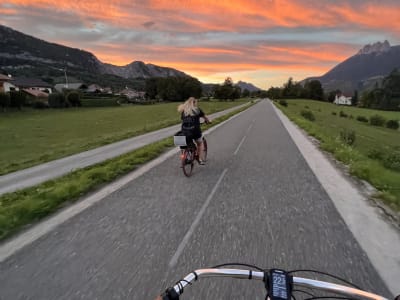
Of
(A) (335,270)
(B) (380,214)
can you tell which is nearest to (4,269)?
(A) (335,270)

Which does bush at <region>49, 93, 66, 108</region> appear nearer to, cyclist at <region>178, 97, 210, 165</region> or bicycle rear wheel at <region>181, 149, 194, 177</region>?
cyclist at <region>178, 97, 210, 165</region>

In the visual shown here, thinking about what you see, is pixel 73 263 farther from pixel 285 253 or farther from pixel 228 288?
pixel 285 253

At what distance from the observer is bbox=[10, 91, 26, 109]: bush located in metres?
53.1

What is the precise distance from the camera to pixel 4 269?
3936mm

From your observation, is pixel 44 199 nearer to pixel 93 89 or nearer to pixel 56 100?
pixel 56 100

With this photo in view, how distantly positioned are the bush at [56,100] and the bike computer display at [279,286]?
70259mm

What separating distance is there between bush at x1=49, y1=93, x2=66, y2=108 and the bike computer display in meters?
70.3

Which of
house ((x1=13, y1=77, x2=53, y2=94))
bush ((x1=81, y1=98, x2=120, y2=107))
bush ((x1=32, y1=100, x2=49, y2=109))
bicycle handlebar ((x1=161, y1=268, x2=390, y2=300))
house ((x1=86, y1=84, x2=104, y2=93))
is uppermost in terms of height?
bicycle handlebar ((x1=161, y1=268, x2=390, y2=300))

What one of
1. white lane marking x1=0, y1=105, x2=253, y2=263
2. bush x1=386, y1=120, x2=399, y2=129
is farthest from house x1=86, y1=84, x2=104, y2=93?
white lane marking x1=0, y1=105, x2=253, y2=263

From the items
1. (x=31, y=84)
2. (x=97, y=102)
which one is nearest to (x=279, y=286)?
(x=97, y=102)

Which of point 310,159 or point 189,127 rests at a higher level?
point 189,127

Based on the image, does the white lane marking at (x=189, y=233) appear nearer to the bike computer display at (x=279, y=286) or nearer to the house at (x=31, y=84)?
the bike computer display at (x=279, y=286)

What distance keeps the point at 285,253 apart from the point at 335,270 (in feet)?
2.09

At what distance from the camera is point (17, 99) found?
53.8m
